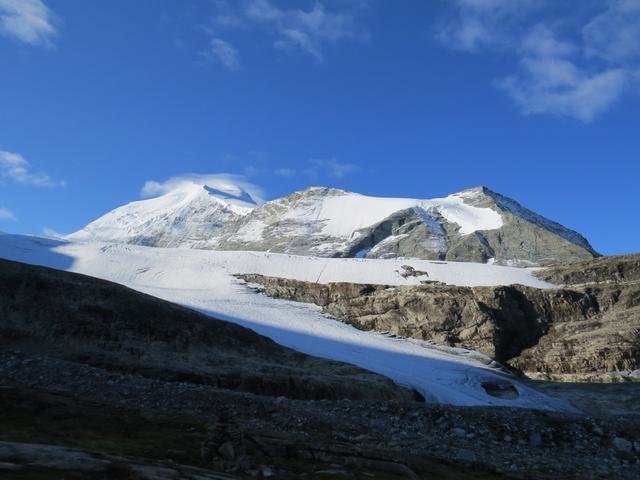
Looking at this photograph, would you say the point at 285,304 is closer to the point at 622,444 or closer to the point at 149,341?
the point at 149,341

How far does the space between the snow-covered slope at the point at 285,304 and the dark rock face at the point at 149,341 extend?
1169cm

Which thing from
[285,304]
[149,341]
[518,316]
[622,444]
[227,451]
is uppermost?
[518,316]

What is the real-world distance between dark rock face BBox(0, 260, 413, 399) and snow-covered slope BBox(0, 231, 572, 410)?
38.4ft

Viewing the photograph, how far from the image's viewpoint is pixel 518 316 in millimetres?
103750

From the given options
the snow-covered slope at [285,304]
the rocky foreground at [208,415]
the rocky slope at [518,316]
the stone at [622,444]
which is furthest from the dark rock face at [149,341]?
the rocky slope at [518,316]

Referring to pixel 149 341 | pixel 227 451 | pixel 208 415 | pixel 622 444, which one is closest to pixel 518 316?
pixel 149 341

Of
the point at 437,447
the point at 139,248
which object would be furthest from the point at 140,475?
the point at 139,248

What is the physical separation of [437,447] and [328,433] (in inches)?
207

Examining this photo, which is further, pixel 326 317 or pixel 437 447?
pixel 326 317

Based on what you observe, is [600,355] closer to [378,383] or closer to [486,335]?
[486,335]

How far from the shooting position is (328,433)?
26.9 m

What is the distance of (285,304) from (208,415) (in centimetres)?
7336

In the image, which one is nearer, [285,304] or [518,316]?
[285,304]

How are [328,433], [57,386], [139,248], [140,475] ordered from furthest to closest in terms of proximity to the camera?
1. [139,248]
2. [57,386]
3. [328,433]
4. [140,475]
